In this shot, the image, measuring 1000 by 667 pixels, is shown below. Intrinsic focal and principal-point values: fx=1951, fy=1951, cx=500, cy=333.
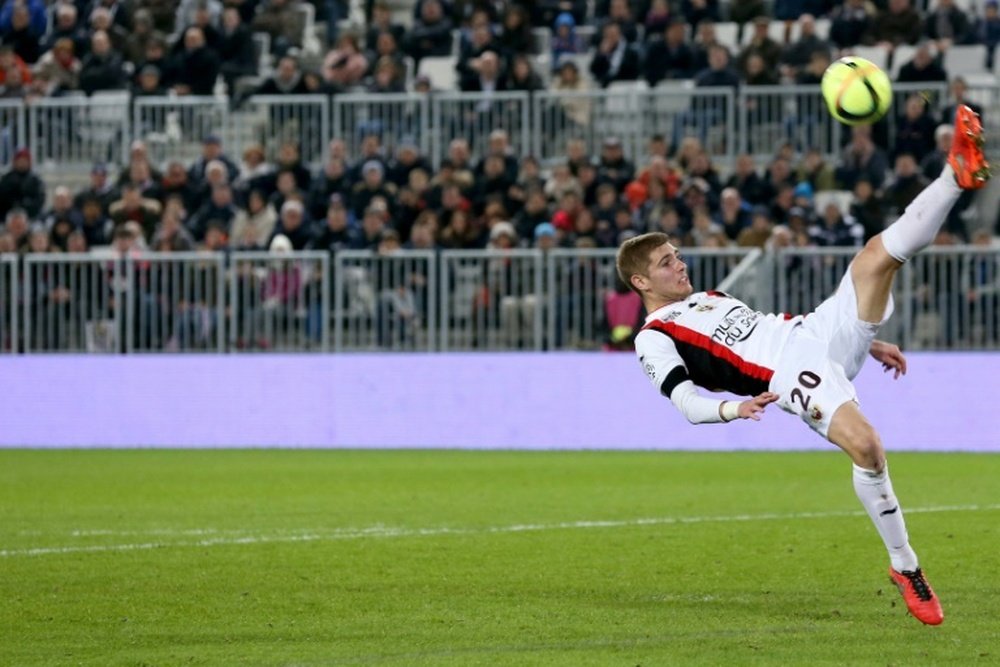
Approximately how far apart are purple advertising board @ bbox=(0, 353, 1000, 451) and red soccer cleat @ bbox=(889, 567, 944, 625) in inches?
500

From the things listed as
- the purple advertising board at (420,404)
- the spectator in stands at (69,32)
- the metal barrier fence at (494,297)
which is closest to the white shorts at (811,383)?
the purple advertising board at (420,404)

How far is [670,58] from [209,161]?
6.54 metres

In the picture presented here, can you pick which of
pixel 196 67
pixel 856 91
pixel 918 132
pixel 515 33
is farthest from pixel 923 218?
pixel 196 67

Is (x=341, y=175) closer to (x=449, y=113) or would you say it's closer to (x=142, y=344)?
(x=449, y=113)

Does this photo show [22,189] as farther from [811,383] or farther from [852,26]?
[811,383]

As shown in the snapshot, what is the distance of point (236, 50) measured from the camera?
2980cm

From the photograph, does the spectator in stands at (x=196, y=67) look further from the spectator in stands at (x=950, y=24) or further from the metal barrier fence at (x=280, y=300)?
the spectator in stands at (x=950, y=24)

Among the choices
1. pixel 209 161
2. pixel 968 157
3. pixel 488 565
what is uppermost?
pixel 968 157

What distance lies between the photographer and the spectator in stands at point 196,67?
29.4m

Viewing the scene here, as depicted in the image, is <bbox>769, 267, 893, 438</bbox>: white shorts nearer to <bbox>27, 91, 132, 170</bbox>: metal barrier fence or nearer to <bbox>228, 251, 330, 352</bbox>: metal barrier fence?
Result: <bbox>228, 251, 330, 352</bbox>: metal barrier fence

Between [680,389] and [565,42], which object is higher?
[565,42]

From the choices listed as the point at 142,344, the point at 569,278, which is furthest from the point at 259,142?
the point at 569,278

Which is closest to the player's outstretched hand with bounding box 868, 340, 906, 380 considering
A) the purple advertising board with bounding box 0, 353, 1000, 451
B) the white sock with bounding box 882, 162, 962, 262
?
the white sock with bounding box 882, 162, 962, 262

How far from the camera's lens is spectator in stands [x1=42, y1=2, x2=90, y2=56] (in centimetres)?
3091
